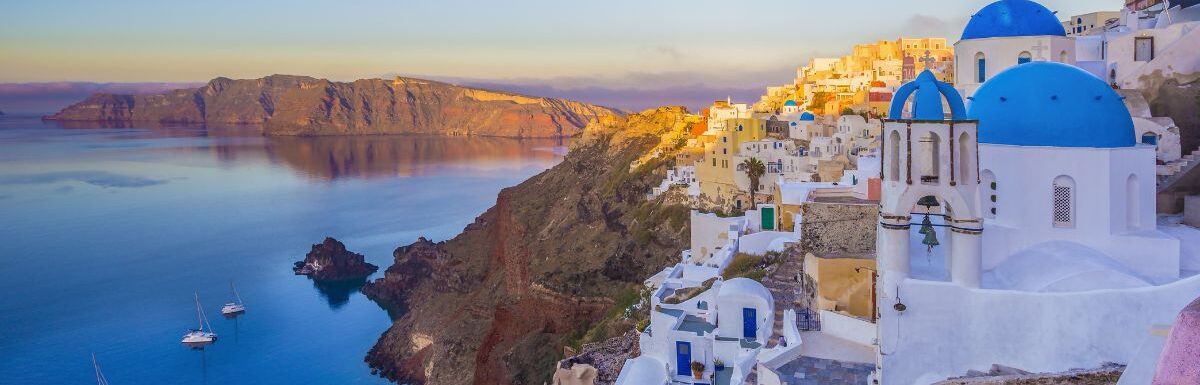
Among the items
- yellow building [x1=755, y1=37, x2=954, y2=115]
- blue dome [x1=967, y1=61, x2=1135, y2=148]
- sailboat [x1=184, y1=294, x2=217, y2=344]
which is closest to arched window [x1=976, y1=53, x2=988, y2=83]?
blue dome [x1=967, y1=61, x2=1135, y2=148]

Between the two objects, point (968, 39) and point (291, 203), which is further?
point (291, 203)

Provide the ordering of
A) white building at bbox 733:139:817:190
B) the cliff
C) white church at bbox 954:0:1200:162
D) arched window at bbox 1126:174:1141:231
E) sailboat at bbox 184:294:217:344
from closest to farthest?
arched window at bbox 1126:174:1141:231 → white church at bbox 954:0:1200:162 → white building at bbox 733:139:817:190 → sailboat at bbox 184:294:217:344 → the cliff

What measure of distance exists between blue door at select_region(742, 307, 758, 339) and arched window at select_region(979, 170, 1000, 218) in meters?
4.33

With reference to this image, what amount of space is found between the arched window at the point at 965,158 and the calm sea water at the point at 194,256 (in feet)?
103

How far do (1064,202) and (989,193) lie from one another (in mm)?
825

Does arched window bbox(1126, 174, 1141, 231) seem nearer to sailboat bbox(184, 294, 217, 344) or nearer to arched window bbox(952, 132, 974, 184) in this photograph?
arched window bbox(952, 132, 974, 184)

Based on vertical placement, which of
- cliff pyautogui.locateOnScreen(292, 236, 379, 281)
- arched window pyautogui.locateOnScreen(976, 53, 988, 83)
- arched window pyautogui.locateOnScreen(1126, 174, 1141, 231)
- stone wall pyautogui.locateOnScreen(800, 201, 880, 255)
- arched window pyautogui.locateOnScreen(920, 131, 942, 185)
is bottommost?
cliff pyautogui.locateOnScreen(292, 236, 379, 281)

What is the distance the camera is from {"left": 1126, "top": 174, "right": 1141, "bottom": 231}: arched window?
33.3 feet

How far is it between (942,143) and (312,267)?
5350cm

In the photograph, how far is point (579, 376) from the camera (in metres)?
18.5

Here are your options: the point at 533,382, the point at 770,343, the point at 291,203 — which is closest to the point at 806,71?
the point at 533,382

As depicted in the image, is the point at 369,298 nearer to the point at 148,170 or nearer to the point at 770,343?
the point at 770,343

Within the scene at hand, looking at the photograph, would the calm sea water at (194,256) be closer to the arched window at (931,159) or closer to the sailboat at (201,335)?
the sailboat at (201,335)

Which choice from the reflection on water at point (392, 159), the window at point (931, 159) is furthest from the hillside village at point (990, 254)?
the reflection on water at point (392, 159)
